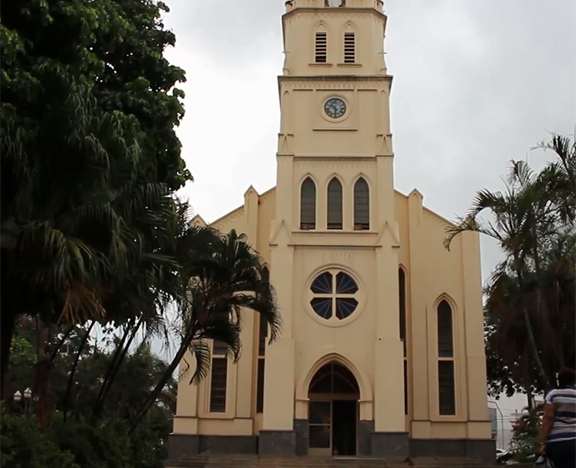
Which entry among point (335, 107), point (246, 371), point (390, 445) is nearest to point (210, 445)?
point (246, 371)

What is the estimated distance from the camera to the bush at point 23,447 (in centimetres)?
1008

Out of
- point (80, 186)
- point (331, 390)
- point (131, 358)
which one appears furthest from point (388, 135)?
point (80, 186)

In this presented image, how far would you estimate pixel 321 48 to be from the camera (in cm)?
3125

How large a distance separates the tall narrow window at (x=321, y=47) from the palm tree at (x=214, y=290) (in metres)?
14.0

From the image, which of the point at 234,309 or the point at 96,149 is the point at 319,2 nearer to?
the point at 234,309

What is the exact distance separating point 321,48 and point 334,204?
6490 mm

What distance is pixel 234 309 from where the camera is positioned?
1898 cm

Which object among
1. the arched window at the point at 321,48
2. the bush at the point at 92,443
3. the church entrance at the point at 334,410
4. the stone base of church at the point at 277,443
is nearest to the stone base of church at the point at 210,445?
the stone base of church at the point at 277,443

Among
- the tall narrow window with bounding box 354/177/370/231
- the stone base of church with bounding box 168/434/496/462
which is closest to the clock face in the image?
the tall narrow window with bounding box 354/177/370/231

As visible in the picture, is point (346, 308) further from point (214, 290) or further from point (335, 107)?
point (214, 290)

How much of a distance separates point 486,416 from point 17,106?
2175cm

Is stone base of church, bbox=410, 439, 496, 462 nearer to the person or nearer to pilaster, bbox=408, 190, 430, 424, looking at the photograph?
pilaster, bbox=408, 190, 430, 424

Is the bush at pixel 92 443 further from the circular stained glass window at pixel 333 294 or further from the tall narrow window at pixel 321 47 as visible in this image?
the tall narrow window at pixel 321 47

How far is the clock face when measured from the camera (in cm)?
3041
